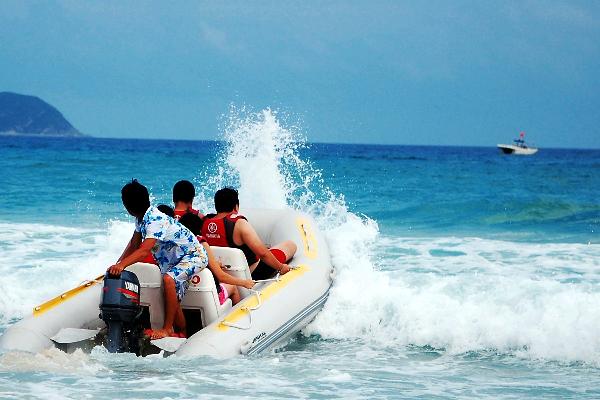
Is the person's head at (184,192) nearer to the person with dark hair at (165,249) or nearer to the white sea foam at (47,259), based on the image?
the person with dark hair at (165,249)

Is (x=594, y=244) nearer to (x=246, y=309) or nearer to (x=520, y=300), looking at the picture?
(x=520, y=300)

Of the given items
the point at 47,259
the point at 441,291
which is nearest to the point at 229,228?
the point at 441,291

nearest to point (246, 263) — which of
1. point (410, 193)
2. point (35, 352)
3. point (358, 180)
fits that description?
point (35, 352)

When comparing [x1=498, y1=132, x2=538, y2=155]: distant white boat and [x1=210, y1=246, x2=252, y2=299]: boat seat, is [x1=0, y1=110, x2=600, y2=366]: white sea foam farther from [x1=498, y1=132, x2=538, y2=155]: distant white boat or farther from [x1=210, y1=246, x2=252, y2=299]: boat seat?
[x1=498, y1=132, x2=538, y2=155]: distant white boat

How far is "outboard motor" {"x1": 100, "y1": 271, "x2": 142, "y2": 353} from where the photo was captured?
14.6 ft

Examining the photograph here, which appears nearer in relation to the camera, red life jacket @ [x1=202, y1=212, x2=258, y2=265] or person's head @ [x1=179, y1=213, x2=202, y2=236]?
person's head @ [x1=179, y1=213, x2=202, y2=236]

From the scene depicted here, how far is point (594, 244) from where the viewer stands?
11.0 metres

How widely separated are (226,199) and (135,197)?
1.01m

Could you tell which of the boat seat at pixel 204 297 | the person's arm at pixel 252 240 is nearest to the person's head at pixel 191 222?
the person's arm at pixel 252 240

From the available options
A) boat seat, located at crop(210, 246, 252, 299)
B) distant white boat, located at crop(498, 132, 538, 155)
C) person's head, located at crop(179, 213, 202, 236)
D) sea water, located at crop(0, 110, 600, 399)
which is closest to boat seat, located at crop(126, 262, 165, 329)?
sea water, located at crop(0, 110, 600, 399)

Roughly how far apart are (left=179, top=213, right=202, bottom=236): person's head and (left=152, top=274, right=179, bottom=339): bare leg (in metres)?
0.58

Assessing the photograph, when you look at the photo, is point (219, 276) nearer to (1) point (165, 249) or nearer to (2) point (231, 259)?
(2) point (231, 259)

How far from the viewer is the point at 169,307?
4.68 meters

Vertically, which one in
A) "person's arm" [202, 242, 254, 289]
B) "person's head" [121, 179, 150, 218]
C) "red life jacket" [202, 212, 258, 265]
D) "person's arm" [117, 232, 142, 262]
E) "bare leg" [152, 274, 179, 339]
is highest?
"person's head" [121, 179, 150, 218]
